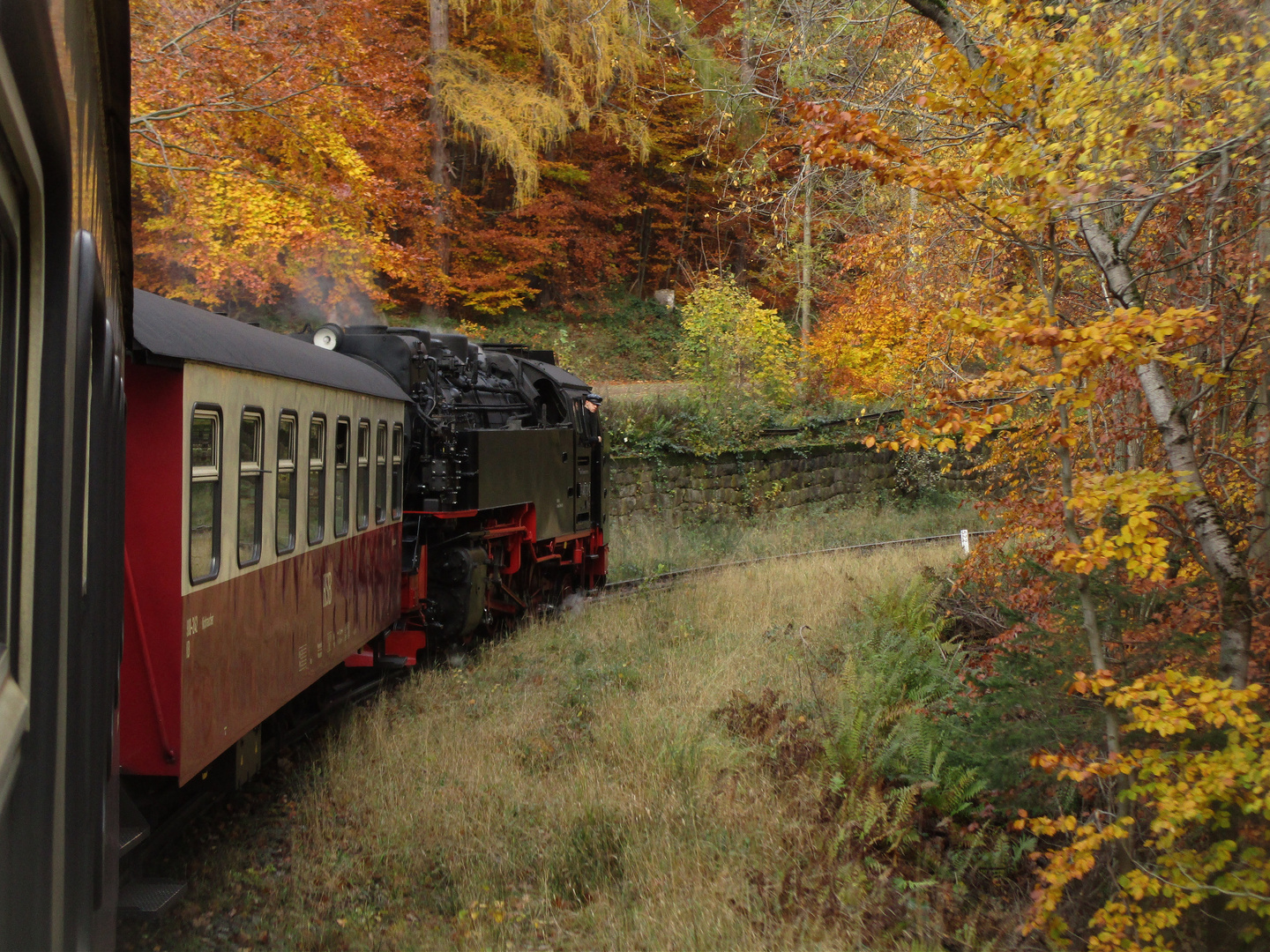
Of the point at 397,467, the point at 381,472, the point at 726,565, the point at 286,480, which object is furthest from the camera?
the point at 726,565

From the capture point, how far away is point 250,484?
17.9 ft

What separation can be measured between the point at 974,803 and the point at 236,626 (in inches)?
177

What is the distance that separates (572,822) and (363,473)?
10.7 feet

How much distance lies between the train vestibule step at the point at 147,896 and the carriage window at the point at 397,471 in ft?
15.8

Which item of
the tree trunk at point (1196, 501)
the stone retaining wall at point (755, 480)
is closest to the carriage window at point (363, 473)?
the tree trunk at point (1196, 501)

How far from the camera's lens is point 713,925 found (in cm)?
493

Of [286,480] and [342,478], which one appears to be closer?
[286,480]

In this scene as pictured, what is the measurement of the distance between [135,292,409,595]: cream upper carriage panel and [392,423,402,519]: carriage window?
1.21 metres

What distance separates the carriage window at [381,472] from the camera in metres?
8.56

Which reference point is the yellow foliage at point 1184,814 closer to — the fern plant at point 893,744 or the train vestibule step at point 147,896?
the fern plant at point 893,744

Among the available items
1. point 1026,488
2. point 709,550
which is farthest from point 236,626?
point 709,550

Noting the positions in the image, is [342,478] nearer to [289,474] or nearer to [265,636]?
[289,474]

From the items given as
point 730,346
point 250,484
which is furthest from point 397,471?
point 730,346

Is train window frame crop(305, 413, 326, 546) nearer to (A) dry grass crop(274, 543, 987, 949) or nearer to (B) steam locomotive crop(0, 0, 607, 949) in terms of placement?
(B) steam locomotive crop(0, 0, 607, 949)
